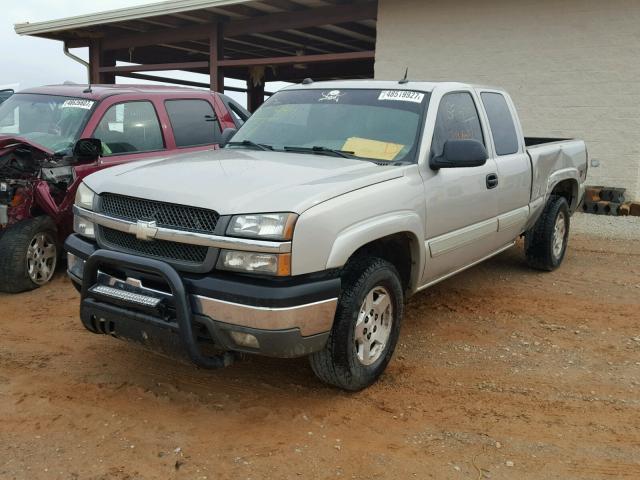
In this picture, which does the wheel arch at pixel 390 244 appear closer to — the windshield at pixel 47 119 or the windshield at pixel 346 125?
the windshield at pixel 346 125

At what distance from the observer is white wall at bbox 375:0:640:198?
30.8 feet

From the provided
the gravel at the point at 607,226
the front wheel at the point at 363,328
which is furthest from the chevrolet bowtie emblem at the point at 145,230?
the gravel at the point at 607,226

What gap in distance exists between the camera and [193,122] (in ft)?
23.6

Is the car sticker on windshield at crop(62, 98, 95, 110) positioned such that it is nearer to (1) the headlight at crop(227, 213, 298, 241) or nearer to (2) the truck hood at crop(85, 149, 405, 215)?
(2) the truck hood at crop(85, 149, 405, 215)

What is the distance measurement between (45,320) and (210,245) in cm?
261

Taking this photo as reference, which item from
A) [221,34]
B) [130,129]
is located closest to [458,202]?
[130,129]

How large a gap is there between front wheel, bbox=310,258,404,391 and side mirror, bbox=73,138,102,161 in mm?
3369

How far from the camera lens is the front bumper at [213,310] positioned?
3061mm

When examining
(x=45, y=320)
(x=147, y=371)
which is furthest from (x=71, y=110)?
(x=147, y=371)

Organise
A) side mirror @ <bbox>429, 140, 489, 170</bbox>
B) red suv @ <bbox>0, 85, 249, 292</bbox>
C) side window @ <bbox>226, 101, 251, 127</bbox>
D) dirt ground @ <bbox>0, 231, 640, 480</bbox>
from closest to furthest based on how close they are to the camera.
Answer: dirt ground @ <bbox>0, 231, 640, 480</bbox>, side mirror @ <bbox>429, 140, 489, 170</bbox>, red suv @ <bbox>0, 85, 249, 292</bbox>, side window @ <bbox>226, 101, 251, 127</bbox>

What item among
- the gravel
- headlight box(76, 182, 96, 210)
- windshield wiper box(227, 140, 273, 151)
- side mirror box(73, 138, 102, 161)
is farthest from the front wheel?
the gravel

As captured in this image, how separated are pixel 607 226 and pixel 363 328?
6620 millimetres

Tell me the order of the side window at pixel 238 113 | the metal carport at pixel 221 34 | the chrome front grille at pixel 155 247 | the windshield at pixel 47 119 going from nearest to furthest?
the chrome front grille at pixel 155 247, the windshield at pixel 47 119, the side window at pixel 238 113, the metal carport at pixel 221 34

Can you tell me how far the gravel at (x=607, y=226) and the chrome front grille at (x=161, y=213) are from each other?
22.6 ft
